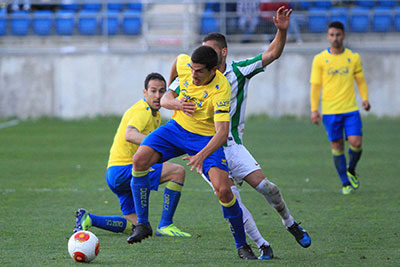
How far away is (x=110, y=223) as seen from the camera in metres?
6.57

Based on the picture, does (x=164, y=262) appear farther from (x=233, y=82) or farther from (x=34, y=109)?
(x=34, y=109)

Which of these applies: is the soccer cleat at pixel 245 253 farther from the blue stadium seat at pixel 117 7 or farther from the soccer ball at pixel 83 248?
the blue stadium seat at pixel 117 7

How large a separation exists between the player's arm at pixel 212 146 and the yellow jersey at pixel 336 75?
14.8ft

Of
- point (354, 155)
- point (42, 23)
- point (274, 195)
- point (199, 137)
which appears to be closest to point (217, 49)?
point (199, 137)

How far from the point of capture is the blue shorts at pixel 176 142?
5.66 m

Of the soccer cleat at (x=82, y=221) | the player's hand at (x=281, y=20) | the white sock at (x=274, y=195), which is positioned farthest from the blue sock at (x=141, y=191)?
the player's hand at (x=281, y=20)

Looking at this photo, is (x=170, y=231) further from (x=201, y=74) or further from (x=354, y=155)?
(x=354, y=155)

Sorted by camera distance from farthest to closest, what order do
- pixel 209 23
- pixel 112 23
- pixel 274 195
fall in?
pixel 112 23
pixel 209 23
pixel 274 195

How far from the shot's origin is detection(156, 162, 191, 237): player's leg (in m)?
6.68

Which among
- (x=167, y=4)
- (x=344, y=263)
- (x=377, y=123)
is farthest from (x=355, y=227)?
(x=167, y=4)

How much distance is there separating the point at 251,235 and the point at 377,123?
44.5 ft

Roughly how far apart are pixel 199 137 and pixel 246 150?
63 centimetres

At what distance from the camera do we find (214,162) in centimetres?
552

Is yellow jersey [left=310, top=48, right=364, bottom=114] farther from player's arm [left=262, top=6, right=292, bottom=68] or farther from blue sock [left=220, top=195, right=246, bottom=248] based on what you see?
blue sock [left=220, top=195, right=246, bottom=248]
